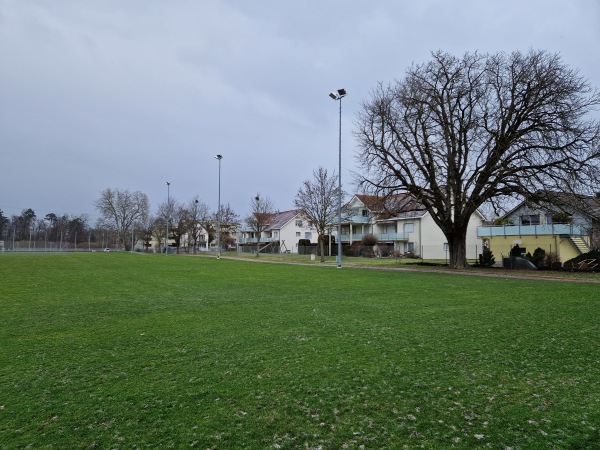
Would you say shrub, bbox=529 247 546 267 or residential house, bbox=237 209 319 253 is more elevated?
residential house, bbox=237 209 319 253

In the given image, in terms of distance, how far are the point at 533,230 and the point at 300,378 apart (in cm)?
4182

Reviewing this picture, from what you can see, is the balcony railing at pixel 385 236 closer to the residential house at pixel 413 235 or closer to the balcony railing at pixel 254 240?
the residential house at pixel 413 235

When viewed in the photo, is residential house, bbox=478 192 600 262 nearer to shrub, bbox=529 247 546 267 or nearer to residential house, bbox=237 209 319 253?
shrub, bbox=529 247 546 267

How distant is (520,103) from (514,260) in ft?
37.6

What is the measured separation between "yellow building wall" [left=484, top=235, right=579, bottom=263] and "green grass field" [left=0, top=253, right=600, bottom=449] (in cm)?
3403

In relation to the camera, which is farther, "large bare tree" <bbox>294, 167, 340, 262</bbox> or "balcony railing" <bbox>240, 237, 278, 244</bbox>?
"balcony railing" <bbox>240, 237, 278, 244</bbox>

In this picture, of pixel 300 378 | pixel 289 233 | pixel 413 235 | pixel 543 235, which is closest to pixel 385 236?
pixel 413 235

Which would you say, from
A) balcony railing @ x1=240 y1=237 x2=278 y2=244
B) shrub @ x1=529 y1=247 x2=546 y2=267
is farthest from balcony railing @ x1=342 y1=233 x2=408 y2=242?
shrub @ x1=529 y1=247 x2=546 y2=267

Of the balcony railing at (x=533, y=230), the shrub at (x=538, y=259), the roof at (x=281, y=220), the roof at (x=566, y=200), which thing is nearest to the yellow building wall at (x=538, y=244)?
the balcony railing at (x=533, y=230)

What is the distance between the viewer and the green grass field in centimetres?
337

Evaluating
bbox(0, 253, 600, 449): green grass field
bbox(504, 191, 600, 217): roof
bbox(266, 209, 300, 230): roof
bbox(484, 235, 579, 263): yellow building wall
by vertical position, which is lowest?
bbox(0, 253, 600, 449): green grass field

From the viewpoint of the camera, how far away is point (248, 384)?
180 inches

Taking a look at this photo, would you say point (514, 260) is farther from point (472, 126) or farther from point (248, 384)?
point (248, 384)

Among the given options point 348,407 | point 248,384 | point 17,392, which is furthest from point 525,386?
point 17,392
